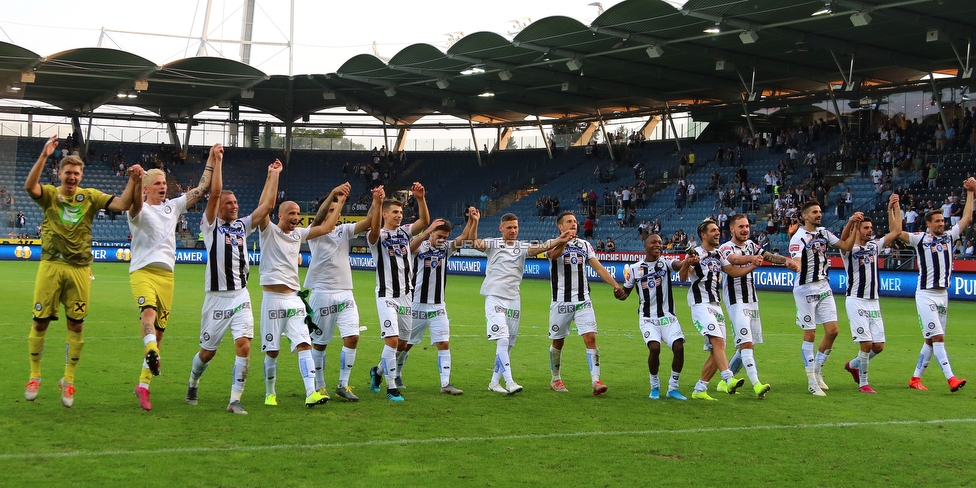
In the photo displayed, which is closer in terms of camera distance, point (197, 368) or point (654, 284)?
point (197, 368)

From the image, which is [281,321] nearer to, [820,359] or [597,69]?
[820,359]

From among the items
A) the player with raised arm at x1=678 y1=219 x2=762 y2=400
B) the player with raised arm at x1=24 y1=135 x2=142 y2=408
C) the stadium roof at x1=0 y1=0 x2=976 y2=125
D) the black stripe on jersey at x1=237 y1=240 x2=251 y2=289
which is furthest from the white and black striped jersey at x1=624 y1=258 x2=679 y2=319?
the stadium roof at x1=0 y1=0 x2=976 y2=125

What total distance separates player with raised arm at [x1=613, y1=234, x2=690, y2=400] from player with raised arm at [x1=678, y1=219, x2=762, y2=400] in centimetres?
22

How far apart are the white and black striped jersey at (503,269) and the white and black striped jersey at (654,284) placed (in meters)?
1.31

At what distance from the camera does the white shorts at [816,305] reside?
1165cm

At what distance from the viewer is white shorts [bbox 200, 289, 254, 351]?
357 inches

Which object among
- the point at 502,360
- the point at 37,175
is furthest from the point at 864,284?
the point at 37,175

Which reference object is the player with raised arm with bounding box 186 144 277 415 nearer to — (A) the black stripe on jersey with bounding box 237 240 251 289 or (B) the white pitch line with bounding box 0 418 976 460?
(A) the black stripe on jersey with bounding box 237 240 251 289

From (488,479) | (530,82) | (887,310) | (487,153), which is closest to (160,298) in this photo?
(488,479)

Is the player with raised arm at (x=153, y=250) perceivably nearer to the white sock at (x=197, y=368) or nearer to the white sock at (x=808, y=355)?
the white sock at (x=197, y=368)

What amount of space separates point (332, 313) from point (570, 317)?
2.76m

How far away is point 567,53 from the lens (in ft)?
125

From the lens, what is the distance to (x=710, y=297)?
10.7m

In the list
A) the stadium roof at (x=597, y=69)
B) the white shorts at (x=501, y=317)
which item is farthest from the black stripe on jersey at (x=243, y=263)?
the stadium roof at (x=597, y=69)
